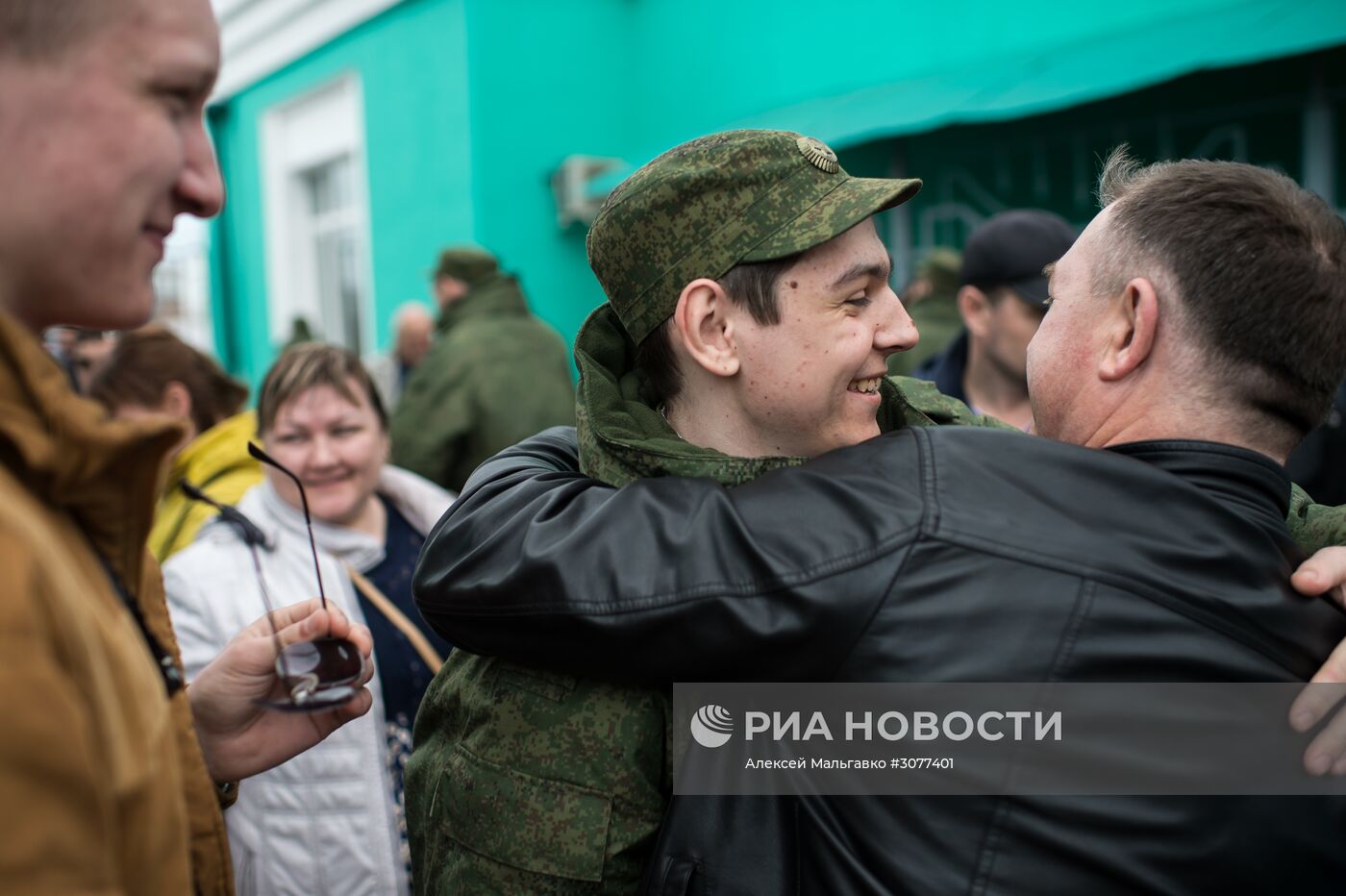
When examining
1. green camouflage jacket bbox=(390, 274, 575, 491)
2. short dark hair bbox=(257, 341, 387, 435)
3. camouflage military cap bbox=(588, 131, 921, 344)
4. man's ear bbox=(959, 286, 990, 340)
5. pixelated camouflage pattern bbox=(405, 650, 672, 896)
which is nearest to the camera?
pixelated camouflage pattern bbox=(405, 650, 672, 896)

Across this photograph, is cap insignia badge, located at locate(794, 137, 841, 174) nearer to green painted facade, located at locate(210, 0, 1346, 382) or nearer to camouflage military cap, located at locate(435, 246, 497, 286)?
green painted facade, located at locate(210, 0, 1346, 382)

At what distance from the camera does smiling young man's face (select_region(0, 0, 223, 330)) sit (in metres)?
0.85

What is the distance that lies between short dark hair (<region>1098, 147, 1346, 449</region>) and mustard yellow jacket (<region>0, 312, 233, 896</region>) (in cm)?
122

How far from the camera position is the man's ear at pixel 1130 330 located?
141cm

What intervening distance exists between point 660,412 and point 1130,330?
68 cm

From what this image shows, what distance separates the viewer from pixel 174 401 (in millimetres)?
3555

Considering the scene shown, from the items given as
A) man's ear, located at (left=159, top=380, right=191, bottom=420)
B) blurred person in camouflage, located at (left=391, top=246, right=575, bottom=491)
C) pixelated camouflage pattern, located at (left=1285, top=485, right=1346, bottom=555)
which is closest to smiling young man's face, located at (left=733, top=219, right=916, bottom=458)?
pixelated camouflage pattern, located at (left=1285, top=485, right=1346, bottom=555)

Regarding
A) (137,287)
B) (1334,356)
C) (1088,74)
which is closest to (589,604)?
(137,287)

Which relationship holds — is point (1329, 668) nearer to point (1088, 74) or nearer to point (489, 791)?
point (489, 791)

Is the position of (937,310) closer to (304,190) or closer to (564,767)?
(564,767)

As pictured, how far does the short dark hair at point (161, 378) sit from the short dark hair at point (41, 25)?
9.61ft

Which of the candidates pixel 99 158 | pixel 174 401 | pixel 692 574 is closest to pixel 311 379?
pixel 174 401

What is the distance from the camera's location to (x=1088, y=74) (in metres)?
5.20

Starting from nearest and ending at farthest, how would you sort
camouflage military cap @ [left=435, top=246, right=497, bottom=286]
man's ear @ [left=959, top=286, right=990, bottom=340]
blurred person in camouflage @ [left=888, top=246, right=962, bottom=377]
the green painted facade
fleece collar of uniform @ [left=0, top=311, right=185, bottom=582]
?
1. fleece collar of uniform @ [left=0, top=311, right=185, bottom=582]
2. man's ear @ [left=959, top=286, right=990, bottom=340]
3. blurred person in camouflage @ [left=888, top=246, right=962, bottom=377]
4. the green painted facade
5. camouflage military cap @ [left=435, top=246, right=497, bottom=286]
